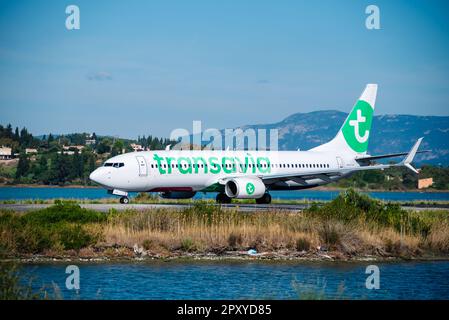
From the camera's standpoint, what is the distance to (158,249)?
33.7m

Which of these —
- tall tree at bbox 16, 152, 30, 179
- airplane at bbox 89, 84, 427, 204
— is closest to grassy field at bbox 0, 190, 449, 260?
airplane at bbox 89, 84, 427, 204

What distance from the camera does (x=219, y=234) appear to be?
35.1 m

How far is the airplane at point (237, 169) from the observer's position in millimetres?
52188

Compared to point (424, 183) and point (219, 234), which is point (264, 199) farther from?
point (424, 183)

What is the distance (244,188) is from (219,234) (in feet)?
63.0

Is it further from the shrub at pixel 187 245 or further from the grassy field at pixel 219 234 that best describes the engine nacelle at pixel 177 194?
the shrub at pixel 187 245

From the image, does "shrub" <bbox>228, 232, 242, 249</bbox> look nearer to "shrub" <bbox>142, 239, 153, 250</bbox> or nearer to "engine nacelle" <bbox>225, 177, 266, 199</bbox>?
"shrub" <bbox>142, 239, 153, 250</bbox>

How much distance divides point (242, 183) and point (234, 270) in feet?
78.0

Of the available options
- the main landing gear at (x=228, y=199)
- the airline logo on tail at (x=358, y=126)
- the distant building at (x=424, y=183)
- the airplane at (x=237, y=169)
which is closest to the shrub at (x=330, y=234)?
the airplane at (x=237, y=169)

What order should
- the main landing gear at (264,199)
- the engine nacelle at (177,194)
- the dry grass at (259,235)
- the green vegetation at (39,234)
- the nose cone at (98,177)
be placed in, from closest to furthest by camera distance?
1. the green vegetation at (39,234)
2. the dry grass at (259,235)
3. the nose cone at (98,177)
4. the engine nacelle at (177,194)
5. the main landing gear at (264,199)

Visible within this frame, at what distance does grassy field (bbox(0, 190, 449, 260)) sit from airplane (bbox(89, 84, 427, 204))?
1280 centimetres

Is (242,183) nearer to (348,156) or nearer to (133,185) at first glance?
→ (133,185)

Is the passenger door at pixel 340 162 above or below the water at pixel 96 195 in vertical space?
above

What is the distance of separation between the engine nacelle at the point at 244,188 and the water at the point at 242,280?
2128cm
